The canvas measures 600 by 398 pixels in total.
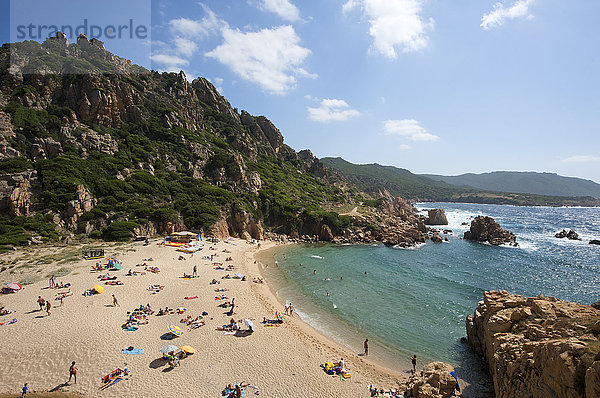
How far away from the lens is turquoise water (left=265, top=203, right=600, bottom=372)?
2115 centimetres

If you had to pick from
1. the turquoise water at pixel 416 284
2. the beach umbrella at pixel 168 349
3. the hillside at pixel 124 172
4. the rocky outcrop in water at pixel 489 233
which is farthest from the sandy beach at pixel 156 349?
the rocky outcrop in water at pixel 489 233

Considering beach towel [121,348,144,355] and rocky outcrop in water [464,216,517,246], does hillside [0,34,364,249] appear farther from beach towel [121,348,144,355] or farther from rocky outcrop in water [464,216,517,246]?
rocky outcrop in water [464,216,517,246]

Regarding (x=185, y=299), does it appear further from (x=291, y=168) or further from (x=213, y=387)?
(x=291, y=168)

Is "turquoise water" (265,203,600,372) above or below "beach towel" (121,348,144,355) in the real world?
below

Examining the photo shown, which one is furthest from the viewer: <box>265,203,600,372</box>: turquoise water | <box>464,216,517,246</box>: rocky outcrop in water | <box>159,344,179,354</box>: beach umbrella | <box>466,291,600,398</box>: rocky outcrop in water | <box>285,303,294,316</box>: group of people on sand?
<box>464,216,517,246</box>: rocky outcrop in water

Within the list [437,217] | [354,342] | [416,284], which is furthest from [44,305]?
[437,217]

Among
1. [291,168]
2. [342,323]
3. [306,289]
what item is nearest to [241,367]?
[342,323]

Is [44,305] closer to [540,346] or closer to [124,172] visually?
[540,346]

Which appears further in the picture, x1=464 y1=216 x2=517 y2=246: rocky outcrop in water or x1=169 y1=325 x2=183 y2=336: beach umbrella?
x1=464 y1=216 x2=517 y2=246: rocky outcrop in water

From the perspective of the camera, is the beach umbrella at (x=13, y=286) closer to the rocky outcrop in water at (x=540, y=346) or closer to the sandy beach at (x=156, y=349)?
the sandy beach at (x=156, y=349)

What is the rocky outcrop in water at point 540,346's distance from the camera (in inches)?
329

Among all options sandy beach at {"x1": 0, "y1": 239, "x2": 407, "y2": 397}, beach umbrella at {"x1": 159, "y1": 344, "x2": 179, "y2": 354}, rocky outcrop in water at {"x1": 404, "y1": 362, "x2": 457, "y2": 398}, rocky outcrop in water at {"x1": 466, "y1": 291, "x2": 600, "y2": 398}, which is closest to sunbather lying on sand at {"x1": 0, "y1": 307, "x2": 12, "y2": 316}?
sandy beach at {"x1": 0, "y1": 239, "x2": 407, "y2": 397}

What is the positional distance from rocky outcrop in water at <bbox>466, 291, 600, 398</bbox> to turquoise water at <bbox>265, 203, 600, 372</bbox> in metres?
4.66

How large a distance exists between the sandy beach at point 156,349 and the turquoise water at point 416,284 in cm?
371
